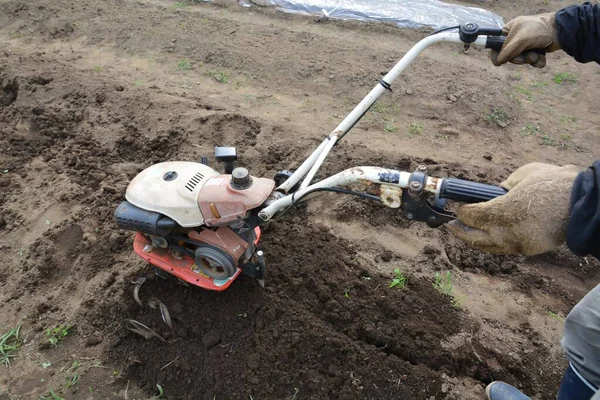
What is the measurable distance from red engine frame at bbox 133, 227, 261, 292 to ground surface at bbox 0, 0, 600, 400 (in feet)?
0.99

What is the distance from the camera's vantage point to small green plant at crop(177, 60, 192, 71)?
17.9 feet

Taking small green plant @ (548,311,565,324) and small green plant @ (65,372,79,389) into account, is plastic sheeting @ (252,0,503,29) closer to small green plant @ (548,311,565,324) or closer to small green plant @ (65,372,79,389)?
small green plant @ (548,311,565,324)

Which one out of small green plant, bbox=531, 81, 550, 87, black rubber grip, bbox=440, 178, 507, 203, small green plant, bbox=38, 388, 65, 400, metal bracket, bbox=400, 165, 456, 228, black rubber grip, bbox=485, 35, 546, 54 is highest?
black rubber grip, bbox=485, 35, 546, 54

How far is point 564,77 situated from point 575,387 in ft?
15.3

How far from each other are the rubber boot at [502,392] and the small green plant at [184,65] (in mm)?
4417

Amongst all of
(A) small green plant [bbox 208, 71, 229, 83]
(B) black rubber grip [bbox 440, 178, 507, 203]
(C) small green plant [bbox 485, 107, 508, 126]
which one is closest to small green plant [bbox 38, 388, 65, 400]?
(B) black rubber grip [bbox 440, 178, 507, 203]

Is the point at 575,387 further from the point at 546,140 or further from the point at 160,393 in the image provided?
the point at 546,140

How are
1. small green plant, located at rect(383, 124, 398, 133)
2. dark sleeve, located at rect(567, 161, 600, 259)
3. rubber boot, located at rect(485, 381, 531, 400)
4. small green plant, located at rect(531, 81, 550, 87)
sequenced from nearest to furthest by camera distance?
1. dark sleeve, located at rect(567, 161, 600, 259)
2. rubber boot, located at rect(485, 381, 531, 400)
3. small green plant, located at rect(383, 124, 398, 133)
4. small green plant, located at rect(531, 81, 550, 87)

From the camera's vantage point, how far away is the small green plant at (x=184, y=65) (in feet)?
17.9

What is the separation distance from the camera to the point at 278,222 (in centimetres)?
356

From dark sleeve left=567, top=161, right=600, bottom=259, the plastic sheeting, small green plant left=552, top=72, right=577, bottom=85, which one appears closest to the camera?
dark sleeve left=567, top=161, right=600, bottom=259

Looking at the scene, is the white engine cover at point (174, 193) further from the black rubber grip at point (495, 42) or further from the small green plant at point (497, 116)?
the small green plant at point (497, 116)

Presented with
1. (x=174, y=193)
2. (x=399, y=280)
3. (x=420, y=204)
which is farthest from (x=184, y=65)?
(x=420, y=204)

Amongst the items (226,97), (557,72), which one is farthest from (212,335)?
(557,72)
